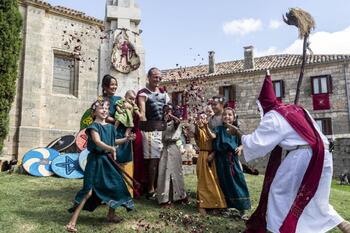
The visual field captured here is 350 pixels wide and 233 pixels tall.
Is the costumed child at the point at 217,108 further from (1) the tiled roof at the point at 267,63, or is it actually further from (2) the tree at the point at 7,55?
(1) the tiled roof at the point at 267,63

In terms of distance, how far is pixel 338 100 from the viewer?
26.7 metres

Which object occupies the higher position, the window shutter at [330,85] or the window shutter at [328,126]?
the window shutter at [330,85]

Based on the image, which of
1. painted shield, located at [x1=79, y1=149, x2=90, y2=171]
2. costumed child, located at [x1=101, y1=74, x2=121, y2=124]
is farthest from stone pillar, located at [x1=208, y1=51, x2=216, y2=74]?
costumed child, located at [x1=101, y1=74, x2=121, y2=124]

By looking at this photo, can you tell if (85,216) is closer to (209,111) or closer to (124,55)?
(209,111)

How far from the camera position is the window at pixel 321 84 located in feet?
88.5

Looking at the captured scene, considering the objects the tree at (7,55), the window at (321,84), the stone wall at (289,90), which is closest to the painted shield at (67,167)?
the tree at (7,55)

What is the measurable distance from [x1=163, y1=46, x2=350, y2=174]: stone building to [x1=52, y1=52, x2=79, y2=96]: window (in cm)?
865

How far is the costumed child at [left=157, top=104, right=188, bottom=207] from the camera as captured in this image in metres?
5.83

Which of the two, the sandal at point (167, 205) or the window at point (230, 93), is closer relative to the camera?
the sandal at point (167, 205)

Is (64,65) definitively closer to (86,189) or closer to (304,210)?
(86,189)

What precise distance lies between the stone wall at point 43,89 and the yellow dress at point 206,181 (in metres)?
10.3

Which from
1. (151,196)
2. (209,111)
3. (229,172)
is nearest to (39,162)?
(151,196)

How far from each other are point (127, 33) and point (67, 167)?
10.3 feet

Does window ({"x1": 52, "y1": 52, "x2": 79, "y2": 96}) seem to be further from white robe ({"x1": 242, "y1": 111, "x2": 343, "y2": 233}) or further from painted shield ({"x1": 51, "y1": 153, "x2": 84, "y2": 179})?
white robe ({"x1": 242, "y1": 111, "x2": 343, "y2": 233})
